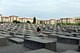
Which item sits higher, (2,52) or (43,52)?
(43,52)

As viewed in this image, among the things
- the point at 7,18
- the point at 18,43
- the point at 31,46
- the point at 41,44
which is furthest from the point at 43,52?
the point at 7,18

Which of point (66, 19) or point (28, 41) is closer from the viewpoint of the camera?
point (28, 41)

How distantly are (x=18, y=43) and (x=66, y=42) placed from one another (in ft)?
11.4

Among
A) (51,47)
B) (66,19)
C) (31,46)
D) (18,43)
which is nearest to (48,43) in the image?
(51,47)

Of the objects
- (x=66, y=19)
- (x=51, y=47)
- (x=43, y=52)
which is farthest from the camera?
(x=66, y=19)

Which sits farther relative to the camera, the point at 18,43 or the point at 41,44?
the point at 18,43

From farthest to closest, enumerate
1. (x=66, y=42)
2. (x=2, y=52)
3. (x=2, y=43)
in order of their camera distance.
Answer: (x=66, y=42)
(x=2, y=43)
(x=2, y=52)

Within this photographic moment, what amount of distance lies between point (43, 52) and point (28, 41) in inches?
101

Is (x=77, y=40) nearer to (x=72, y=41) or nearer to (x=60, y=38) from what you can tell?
(x=72, y=41)

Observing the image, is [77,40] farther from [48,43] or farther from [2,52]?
[2,52]

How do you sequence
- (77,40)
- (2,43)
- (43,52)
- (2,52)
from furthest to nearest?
1. (77,40)
2. (2,43)
3. (2,52)
4. (43,52)

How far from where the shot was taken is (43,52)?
3.75 metres

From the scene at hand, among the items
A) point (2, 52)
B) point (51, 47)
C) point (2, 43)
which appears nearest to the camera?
point (2, 52)

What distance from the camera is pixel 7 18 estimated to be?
126625 millimetres
